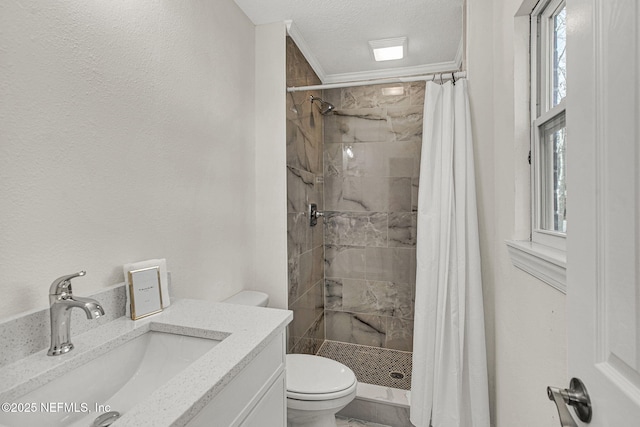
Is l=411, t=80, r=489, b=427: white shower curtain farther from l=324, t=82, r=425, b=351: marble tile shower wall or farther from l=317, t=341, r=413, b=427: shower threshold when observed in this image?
l=324, t=82, r=425, b=351: marble tile shower wall

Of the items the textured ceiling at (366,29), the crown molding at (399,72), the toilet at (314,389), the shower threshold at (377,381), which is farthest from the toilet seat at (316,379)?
the crown molding at (399,72)

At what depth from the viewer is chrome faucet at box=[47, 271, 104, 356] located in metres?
0.79

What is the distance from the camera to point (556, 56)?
111 cm

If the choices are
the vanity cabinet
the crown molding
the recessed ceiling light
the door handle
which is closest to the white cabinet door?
the vanity cabinet

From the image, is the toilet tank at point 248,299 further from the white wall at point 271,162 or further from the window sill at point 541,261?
the window sill at point 541,261

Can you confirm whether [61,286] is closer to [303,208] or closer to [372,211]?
[303,208]

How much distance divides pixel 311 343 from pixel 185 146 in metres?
1.80

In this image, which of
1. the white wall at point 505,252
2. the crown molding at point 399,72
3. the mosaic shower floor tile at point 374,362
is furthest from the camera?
the crown molding at point 399,72

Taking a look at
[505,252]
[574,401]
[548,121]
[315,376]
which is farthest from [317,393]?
[548,121]

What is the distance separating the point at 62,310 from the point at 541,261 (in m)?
Result: 1.32

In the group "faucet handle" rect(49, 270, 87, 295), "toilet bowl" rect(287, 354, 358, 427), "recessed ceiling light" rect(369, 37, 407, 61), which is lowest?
"toilet bowl" rect(287, 354, 358, 427)

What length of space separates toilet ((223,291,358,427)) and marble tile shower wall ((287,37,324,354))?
0.36 metres

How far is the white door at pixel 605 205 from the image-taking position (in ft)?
1.35

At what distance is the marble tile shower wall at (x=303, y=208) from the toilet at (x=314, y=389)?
36cm
